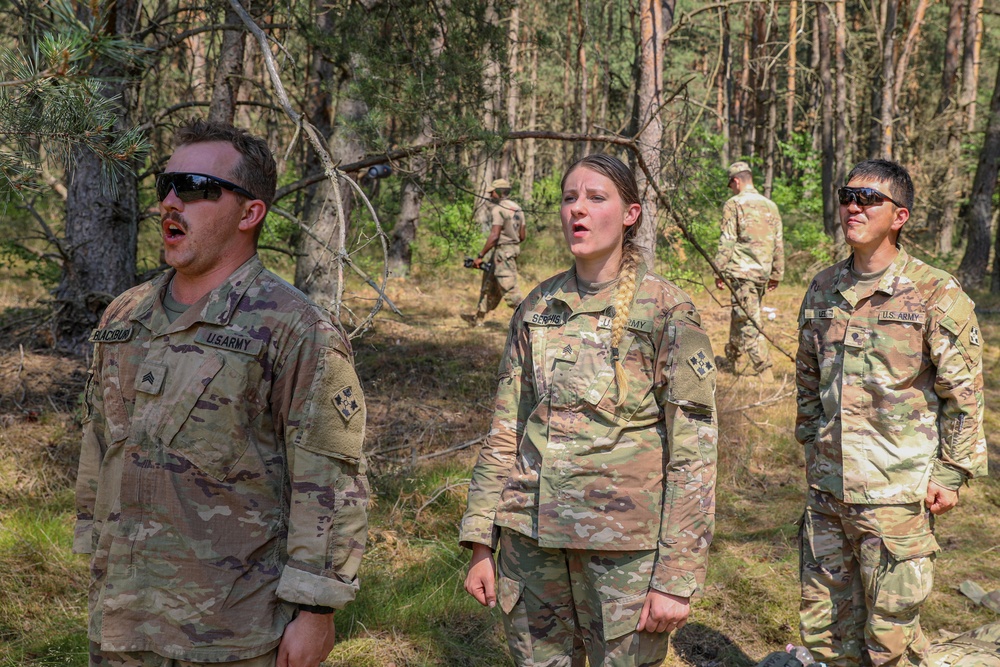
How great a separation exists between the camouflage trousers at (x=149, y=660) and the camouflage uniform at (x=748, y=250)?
7532 mm

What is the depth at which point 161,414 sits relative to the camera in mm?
2102

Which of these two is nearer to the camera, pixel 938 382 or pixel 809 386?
pixel 938 382

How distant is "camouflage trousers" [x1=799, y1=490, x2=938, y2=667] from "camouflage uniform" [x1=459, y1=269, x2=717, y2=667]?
121 cm

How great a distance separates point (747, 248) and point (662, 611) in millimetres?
7132

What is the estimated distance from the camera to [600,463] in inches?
105

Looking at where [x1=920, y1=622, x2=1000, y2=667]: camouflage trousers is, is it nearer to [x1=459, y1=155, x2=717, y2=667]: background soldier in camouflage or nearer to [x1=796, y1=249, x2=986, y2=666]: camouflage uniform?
[x1=796, y1=249, x2=986, y2=666]: camouflage uniform

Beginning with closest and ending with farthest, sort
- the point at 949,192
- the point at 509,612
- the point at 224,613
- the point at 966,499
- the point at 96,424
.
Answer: the point at 224,613, the point at 96,424, the point at 509,612, the point at 966,499, the point at 949,192

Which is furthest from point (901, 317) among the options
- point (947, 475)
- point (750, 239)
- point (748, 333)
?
point (750, 239)

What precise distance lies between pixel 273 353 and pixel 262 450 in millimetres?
245

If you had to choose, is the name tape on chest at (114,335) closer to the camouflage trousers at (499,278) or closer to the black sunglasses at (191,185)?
the black sunglasses at (191,185)

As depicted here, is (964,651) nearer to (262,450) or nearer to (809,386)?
(809,386)

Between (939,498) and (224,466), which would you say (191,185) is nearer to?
(224,466)

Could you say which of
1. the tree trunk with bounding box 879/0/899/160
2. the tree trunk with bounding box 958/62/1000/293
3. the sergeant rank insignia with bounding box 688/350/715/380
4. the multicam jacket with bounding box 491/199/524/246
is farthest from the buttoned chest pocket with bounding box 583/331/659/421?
the tree trunk with bounding box 958/62/1000/293

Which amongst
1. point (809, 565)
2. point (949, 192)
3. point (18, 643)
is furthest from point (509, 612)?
point (949, 192)
